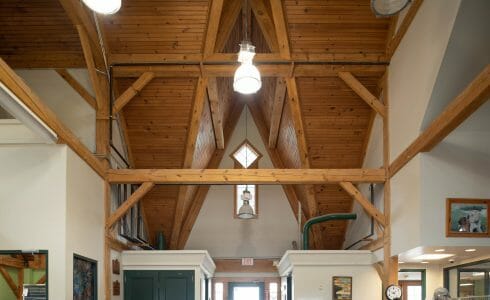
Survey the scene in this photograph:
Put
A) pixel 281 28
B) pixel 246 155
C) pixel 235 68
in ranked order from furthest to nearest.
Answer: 1. pixel 246 155
2. pixel 235 68
3. pixel 281 28

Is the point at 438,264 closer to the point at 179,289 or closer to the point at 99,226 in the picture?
the point at 179,289

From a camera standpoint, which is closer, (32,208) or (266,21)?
(32,208)

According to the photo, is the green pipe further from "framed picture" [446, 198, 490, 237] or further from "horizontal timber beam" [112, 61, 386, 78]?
"framed picture" [446, 198, 490, 237]

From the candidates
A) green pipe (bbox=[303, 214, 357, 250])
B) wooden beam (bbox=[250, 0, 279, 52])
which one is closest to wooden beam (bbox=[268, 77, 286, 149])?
wooden beam (bbox=[250, 0, 279, 52])

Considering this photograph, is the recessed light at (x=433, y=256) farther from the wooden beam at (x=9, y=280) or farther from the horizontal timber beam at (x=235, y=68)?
the wooden beam at (x=9, y=280)

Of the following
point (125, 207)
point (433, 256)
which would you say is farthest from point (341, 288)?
point (125, 207)

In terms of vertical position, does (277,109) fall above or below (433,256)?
above

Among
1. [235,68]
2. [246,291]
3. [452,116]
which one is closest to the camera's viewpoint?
[452,116]

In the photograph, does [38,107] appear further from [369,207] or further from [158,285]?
[369,207]

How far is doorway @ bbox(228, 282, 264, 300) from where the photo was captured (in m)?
13.1

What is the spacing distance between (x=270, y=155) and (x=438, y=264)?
4.44 metres

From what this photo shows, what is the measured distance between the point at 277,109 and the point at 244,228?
3602 millimetres

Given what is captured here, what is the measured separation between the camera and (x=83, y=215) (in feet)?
24.4

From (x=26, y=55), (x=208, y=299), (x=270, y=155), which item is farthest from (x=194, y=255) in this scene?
(x=26, y=55)
